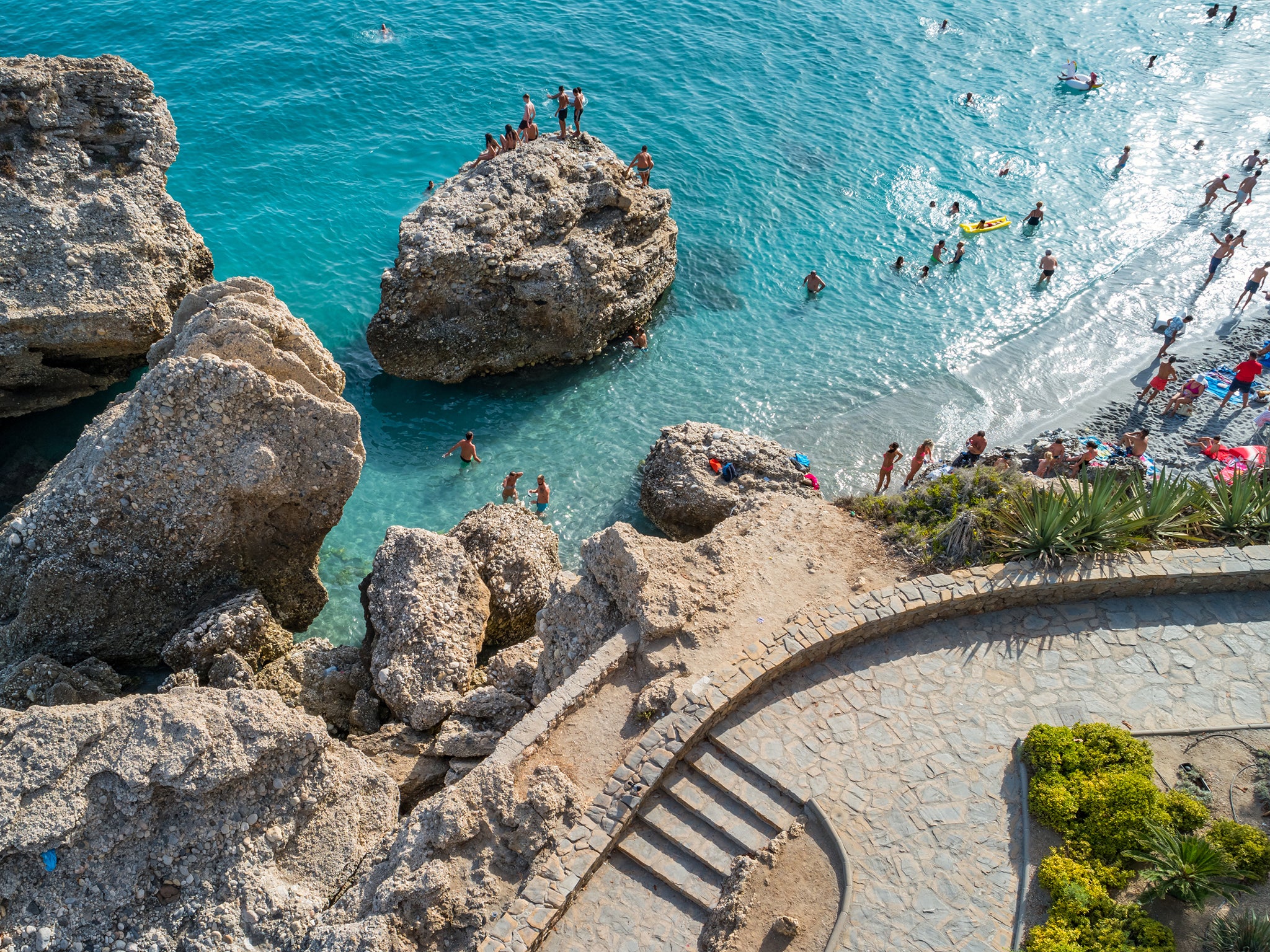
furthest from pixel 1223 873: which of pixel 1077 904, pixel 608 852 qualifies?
pixel 608 852

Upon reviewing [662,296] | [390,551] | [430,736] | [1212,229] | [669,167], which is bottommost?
[430,736]

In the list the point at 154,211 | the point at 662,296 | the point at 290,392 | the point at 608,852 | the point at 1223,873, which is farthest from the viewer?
the point at 662,296

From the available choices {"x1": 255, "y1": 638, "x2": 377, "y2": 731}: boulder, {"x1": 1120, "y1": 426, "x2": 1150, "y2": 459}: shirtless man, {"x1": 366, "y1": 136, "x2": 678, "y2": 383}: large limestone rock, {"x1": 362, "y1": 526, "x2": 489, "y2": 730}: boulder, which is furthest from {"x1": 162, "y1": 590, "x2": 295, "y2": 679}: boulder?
{"x1": 1120, "y1": 426, "x2": 1150, "y2": 459}: shirtless man

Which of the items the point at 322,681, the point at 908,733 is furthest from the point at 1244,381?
the point at 322,681

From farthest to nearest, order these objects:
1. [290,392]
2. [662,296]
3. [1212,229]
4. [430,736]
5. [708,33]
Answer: [708,33]
[1212,229]
[662,296]
[290,392]
[430,736]

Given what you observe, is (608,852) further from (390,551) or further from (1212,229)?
(1212,229)

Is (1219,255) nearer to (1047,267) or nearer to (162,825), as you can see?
(1047,267)

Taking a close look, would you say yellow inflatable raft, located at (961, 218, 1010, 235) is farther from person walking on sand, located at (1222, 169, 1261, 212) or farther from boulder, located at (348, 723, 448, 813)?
boulder, located at (348, 723, 448, 813)
